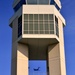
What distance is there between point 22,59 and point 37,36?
438 centimetres

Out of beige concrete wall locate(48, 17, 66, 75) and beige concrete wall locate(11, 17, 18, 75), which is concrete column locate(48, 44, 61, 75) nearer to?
beige concrete wall locate(48, 17, 66, 75)

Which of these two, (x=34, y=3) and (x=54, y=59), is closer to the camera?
(x=54, y=59)

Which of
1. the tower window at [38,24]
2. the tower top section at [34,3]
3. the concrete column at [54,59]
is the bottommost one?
the concrete column at [54,59]

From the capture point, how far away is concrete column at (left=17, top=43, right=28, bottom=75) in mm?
39500

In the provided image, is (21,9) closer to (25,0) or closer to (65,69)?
(25,0)

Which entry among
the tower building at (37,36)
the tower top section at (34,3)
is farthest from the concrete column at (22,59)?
the tower top section at (34,3)

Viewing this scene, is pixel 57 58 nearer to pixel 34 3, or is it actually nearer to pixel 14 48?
pixel 14 48

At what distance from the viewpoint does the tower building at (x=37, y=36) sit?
39.9m

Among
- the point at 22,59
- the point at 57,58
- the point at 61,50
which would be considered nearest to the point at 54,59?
the point at 57,58

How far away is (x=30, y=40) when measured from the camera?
40344mm

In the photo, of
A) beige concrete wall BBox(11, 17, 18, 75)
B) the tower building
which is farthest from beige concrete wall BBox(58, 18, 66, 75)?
beige concrete wall BBox(11, 17, 18, 75)

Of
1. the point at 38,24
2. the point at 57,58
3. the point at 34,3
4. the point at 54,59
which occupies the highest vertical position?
the point at 34,3

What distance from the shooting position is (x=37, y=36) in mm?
39750

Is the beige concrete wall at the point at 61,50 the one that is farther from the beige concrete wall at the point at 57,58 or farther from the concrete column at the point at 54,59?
the concrete column at the point at 54,59
